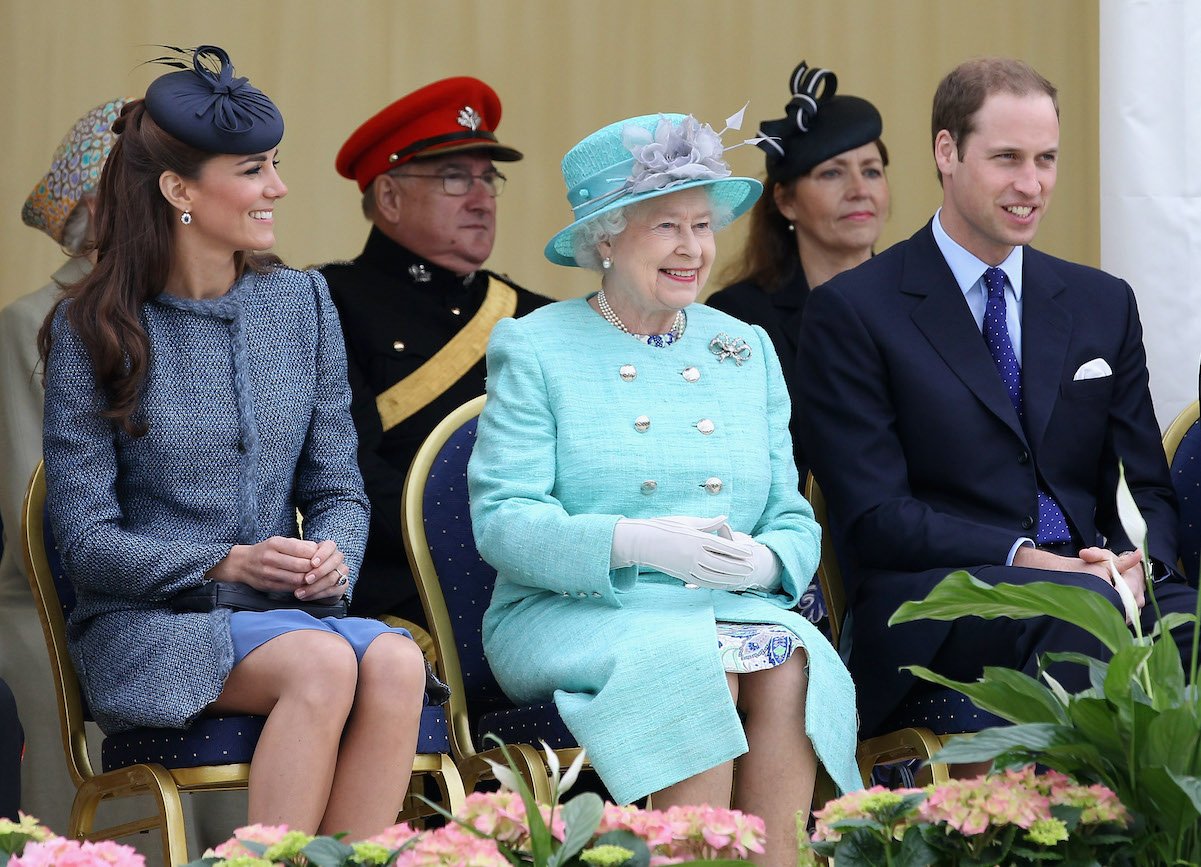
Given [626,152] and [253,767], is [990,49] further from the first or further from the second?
[253,767]

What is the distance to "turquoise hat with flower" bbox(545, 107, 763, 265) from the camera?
10.4 ft

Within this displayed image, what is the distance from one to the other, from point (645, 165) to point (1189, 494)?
122 cm

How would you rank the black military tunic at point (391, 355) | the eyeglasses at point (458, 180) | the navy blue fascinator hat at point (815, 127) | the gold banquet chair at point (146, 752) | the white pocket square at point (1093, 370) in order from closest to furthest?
1. the gold banquet chair at point (146, 752)
2. the white pocket square at point (1093, 370)
3. the black military tunic at point (391, 355)
4. the eyeglasses at point (458, 180)
5. the navy blue fascinator hat at point (815, 127)

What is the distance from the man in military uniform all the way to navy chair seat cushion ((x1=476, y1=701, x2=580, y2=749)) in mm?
756

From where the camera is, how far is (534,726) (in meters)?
2.97

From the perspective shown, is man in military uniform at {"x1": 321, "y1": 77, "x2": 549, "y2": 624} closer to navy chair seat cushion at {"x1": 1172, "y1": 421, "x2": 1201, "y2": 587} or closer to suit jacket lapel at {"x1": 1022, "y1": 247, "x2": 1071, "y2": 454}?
suit jacket lapel at {"x1": 1022, "y1": 247, "x2": 1071, "y2": 454}

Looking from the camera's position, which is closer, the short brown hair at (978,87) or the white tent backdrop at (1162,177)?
the short brown hair at (978,87)

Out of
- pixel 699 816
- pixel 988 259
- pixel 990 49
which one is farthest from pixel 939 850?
pixel 990 49

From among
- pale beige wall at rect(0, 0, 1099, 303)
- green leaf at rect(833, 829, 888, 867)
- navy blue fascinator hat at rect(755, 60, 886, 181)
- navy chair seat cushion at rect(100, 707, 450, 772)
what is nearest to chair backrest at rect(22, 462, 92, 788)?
navy chair seat cushion at rect(100, 707, 450, 772)

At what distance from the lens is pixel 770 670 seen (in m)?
2.91

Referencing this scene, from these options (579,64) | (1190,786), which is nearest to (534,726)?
(1190,786)

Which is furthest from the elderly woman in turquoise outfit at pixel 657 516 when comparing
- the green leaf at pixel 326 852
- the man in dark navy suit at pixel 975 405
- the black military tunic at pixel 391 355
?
the green leaf at pixel 326 852

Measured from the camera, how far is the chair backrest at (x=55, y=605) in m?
3.05

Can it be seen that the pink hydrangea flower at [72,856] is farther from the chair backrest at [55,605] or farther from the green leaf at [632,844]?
the chair backrest at [55,605]
